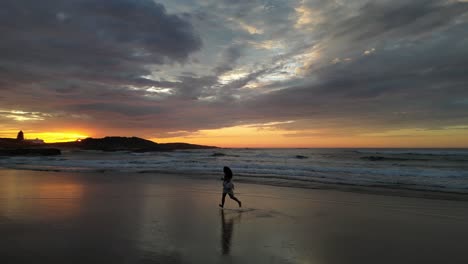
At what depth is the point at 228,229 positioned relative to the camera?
737 cm

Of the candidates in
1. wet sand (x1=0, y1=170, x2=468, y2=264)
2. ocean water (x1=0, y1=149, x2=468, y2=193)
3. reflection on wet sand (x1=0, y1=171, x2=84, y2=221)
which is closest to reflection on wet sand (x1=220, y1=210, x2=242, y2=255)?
wet sand (x1=0, y1=170, x2=468, y2=264)

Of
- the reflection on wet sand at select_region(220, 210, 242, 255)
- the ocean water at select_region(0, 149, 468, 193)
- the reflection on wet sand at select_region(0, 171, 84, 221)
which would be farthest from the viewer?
the ocean water at select_region(0, 149, 468, 193)

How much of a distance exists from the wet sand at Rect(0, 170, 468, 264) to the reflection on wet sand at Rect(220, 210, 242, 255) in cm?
2

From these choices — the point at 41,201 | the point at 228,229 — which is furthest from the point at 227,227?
the point at 41,201

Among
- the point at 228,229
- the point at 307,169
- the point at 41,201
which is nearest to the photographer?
the point at 228,229

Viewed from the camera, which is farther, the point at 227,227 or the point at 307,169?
the point at 307,169

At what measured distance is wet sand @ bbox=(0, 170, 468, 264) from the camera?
556 centimetres

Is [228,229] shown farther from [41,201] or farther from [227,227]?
[41,201]

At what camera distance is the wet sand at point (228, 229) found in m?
5.56

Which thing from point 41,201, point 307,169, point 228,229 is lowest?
point 228,229

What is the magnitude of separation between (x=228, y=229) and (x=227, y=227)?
19 cm

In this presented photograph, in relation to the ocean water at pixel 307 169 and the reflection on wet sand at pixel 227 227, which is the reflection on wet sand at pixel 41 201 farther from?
the ocean water at pixel 307 169

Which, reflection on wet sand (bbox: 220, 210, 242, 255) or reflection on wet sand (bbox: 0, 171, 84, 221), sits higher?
reflection on wet sand (bbox: 0, 171, 84, 221)

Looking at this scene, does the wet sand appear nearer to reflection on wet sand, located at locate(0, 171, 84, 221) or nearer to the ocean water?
reflection on wet sand, located at locate(0, 171, 84, 221)
